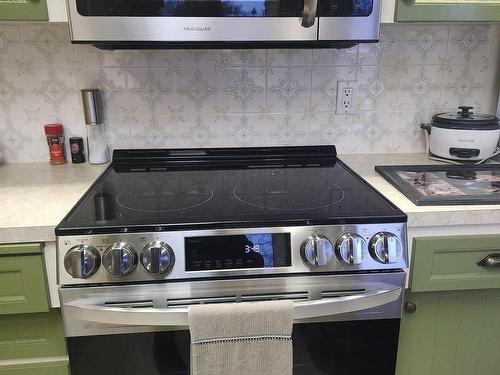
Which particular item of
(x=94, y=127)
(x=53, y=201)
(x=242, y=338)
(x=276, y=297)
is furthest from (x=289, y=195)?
(x=94, y=127)

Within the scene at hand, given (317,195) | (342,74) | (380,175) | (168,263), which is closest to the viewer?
(168,263)

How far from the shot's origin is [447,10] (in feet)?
4.00

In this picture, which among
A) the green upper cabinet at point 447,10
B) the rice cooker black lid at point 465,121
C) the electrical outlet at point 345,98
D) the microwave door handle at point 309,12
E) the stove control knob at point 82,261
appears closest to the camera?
the stove control knob at point 82,261

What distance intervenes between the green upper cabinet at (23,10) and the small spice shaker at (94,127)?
36 centimetres

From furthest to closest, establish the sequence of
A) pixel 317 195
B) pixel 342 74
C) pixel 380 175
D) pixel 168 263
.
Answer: pixel 342 74
pixel 380 175
pixel 317 195
pixel 168 263

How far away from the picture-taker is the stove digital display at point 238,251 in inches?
40.3

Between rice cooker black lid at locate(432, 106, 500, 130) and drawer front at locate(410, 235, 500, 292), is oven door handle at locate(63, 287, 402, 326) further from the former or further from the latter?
rice cooker black lid at locate(432, 106, 500, 130)

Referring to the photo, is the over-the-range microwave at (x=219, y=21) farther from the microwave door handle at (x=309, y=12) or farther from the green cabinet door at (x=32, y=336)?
the green cabinet door at (x=32, y=336)

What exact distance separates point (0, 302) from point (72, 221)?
265 mm

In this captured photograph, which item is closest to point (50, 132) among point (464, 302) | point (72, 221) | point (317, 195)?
point (72, 221)

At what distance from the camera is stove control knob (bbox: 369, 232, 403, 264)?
106 cm

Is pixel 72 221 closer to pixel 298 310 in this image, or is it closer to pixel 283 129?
pixel 298 310

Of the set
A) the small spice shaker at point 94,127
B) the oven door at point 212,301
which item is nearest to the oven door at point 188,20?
the small spice shaker at point 94,127

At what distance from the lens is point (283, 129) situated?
1.62m
